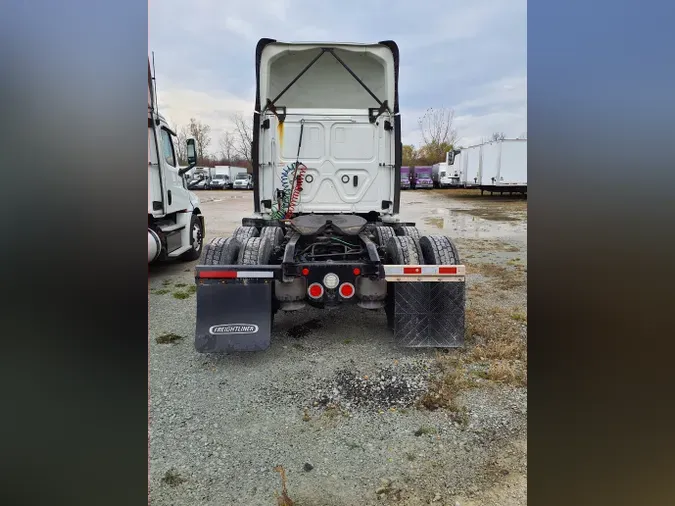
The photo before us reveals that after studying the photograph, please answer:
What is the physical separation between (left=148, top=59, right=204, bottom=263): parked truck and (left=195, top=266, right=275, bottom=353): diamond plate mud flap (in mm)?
2748

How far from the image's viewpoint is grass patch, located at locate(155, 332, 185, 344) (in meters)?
4.51

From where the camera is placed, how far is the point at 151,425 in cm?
306

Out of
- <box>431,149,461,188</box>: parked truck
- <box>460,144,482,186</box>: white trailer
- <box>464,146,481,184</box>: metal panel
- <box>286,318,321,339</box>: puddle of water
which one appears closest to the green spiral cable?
<box>286,318,321,339</box>: puddle of water

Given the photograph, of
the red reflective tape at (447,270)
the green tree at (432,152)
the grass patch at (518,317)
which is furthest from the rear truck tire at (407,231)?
the green tree at (432,152)

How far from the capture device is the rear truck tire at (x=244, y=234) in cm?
469

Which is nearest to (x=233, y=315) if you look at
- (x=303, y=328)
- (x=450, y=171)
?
(x=303, y=328)

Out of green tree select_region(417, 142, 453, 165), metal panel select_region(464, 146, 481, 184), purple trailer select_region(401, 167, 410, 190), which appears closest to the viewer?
metal panel select_region(464, 146, 481, 184)

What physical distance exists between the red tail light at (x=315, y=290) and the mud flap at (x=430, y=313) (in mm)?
744

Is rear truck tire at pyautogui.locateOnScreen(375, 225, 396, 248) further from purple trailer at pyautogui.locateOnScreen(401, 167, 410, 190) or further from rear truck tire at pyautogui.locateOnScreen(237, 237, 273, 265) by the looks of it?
purple trailer at pyautogui.locateOnScreen(401, 167, 410, 190)
